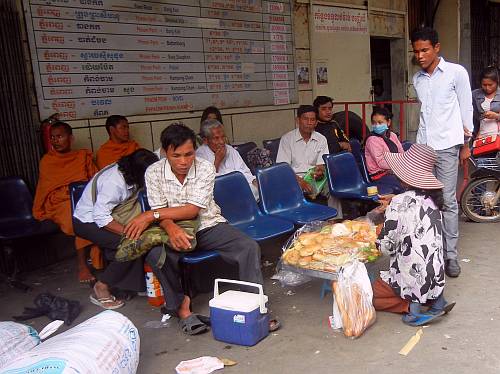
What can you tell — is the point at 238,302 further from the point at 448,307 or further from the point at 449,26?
the point at 449,26

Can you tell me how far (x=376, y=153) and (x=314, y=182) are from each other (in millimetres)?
668

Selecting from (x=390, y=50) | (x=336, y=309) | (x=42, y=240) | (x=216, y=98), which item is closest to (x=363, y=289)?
(x=336, y=309)

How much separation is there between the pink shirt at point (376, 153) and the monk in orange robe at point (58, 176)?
8.93ft

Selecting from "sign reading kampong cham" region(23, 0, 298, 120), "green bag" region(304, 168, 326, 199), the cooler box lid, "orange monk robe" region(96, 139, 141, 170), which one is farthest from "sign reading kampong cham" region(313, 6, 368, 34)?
the cooler box lid

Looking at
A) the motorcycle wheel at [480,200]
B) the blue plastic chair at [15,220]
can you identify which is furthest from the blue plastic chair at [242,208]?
the motorcycle wheel at [480,200]

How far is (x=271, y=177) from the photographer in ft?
14.2

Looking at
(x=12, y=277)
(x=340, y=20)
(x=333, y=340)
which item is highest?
A: (x=340, y=20)

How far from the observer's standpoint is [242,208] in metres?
4.10

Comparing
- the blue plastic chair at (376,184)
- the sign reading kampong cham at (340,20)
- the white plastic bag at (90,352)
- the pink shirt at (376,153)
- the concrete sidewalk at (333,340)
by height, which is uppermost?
the sign reading kampong cham at (340,20)

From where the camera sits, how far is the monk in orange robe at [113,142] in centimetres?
487

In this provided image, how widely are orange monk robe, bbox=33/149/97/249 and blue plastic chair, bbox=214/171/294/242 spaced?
141 cm

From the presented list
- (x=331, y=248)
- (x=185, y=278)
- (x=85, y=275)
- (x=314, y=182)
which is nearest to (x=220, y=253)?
(x=185, y=278)

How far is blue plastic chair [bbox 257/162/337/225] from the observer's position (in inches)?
166

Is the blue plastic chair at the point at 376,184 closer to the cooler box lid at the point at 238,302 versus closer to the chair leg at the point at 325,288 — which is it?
the chair leg at the point at 325,288
